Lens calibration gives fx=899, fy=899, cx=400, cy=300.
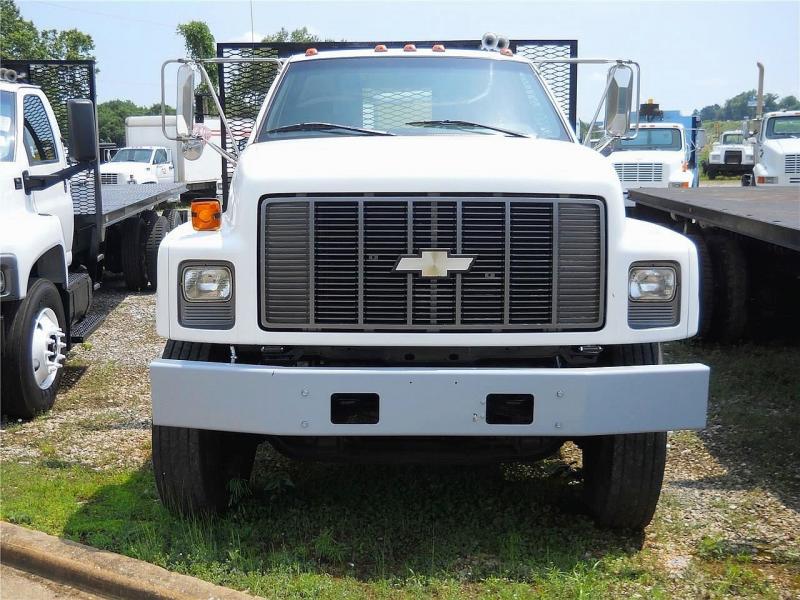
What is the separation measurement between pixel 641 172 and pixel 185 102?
44.4 ft

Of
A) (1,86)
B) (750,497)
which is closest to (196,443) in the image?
(750,497)

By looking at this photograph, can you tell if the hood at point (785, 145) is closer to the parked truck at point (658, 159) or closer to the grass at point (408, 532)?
the parked truck at point (658, 159)

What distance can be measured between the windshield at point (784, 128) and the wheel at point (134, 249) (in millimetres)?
13027

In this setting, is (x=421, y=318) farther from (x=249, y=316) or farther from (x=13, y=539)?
(x=13, y=539)

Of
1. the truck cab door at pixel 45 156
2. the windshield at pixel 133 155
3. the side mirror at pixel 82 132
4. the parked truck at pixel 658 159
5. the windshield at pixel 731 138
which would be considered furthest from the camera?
the windshield at pixel 731 138

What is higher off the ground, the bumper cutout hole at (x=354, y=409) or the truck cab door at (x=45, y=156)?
the truck cab door at (x=45, y=156)

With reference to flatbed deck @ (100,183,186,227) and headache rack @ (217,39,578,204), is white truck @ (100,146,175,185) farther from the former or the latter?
headache rack @ (217,39,578,204)

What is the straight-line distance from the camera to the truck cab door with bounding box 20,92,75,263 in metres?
6.67

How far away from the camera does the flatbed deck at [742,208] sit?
17.7 feet

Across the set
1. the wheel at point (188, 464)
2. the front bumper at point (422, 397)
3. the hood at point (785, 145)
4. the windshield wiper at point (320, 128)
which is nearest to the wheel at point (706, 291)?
the windshield wiper at point (320, 128)

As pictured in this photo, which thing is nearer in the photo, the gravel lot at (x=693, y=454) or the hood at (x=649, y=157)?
the gravel lot at (x=693, y=454)

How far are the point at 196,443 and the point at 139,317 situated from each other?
6109mm

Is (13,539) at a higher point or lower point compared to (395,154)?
lower

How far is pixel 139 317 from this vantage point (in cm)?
984
